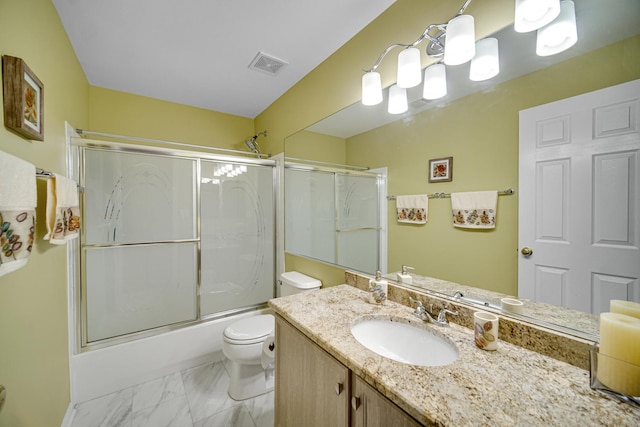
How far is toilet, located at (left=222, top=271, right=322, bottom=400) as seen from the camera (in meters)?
1.69

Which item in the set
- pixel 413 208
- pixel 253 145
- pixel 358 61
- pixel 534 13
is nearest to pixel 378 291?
pixel 413 208

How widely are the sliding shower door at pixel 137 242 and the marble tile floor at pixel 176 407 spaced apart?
0.46m

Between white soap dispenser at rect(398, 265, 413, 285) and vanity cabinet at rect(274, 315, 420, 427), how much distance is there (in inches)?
22.7

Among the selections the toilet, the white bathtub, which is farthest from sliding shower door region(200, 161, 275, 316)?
the toilet

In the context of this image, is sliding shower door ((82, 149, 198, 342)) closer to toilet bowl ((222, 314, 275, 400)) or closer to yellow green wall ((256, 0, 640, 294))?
toilet bowl ((222, 314, 275, 400))

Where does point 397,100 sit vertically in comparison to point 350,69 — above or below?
below

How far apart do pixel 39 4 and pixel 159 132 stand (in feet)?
4.56

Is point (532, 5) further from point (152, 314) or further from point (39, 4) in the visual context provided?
point (152, 314)

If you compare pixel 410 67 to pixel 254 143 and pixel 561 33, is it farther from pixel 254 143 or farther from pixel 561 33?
pixel 254 143

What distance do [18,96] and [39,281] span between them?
2.79ft

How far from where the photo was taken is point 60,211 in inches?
46.4

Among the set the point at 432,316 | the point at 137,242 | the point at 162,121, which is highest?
the point at 162,121

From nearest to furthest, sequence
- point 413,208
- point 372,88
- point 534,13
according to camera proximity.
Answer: point 534,13 → point 413,208 → point 372,88

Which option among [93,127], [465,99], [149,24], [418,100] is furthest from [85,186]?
[465,99]
